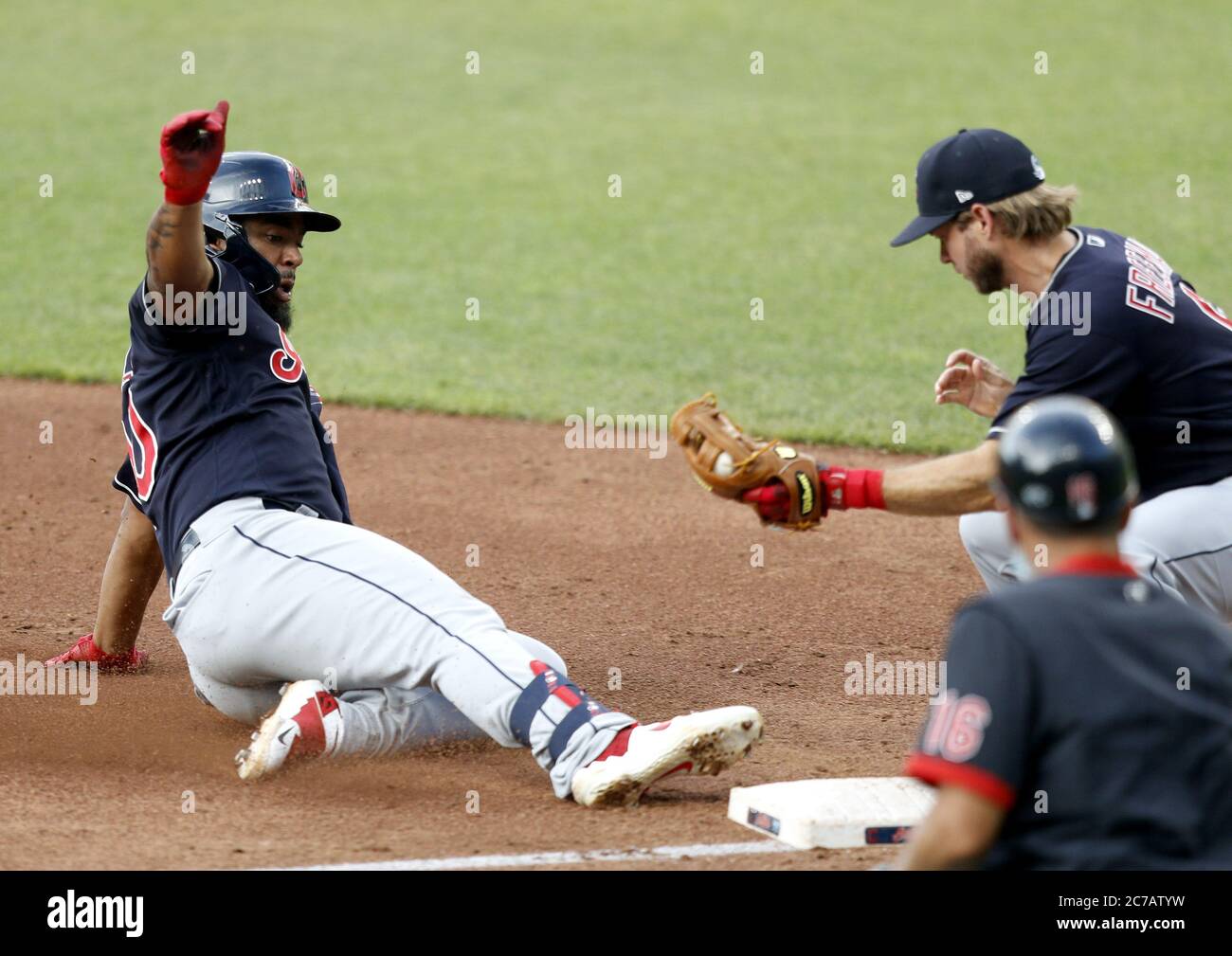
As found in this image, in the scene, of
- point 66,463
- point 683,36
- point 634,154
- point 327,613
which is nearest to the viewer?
point 327,613

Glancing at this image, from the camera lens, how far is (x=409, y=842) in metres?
3.79

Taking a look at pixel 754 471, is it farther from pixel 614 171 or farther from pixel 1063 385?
pixel 614 171

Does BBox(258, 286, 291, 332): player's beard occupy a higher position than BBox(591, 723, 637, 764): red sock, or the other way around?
BBox(258, 286, 291, 332): player's beard

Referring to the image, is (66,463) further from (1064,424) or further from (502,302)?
(1064,424)

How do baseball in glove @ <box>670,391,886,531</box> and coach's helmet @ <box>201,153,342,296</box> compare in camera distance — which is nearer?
baseball in glove @ <box>670,391,886,531</box>

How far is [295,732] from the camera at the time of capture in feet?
13.7

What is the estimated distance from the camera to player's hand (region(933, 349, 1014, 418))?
5.06m

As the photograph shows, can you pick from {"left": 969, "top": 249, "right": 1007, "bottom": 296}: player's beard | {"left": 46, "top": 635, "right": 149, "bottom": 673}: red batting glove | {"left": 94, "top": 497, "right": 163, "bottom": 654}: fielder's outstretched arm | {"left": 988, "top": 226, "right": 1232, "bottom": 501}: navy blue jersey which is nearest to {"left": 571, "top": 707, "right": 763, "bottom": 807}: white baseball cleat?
{"left": 988, "top": 226, "right": 1232, "bottom": 501}: navy blue jersey

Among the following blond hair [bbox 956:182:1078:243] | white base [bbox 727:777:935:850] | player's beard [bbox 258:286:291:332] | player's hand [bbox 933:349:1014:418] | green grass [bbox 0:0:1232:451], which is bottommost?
white base [bbox 727:777:935:850]

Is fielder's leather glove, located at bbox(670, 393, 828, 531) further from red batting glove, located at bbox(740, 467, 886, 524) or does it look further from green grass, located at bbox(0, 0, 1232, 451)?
green grass, located at bbox(0, 0, 1232, 451)

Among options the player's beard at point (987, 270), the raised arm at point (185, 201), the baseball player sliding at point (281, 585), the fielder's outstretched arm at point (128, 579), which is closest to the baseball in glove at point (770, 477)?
the baseball player sliding at point (281, 585)

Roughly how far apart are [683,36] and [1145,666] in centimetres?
1988

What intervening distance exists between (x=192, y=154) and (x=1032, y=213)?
7.56 feet

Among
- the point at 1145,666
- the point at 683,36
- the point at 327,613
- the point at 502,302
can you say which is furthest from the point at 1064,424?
the point at 683,36
